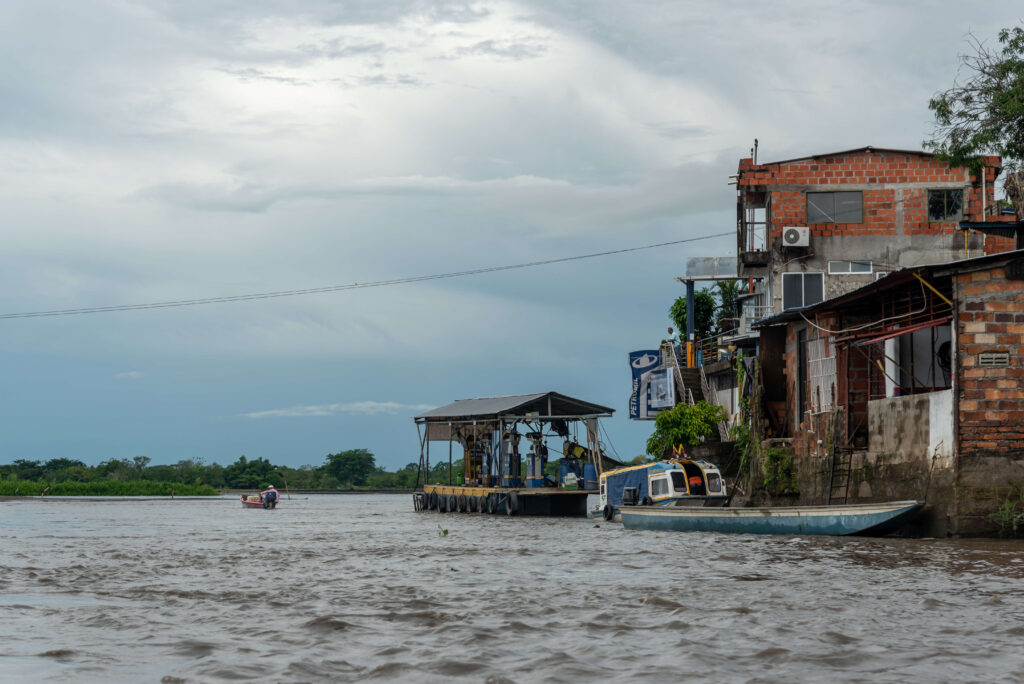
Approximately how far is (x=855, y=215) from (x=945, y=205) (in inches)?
116

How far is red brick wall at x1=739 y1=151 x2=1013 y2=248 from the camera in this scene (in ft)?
112

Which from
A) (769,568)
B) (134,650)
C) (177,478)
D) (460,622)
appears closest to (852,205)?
(769,568)

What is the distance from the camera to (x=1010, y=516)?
58.2ft

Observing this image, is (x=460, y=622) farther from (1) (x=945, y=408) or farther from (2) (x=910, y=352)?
(2) (x=910, y=352)

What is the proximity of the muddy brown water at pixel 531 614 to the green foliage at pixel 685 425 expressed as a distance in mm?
14391

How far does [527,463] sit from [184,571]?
24946 millimetres

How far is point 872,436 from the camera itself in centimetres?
2156

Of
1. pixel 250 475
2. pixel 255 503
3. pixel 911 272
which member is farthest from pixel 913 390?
pixel 250 475

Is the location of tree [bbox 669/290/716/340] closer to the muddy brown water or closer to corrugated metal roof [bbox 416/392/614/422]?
corrugated metal roof [bbox 416/392/614/422]

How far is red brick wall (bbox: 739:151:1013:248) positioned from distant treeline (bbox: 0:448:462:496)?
39.5 m

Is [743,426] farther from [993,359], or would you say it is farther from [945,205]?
[993,359]

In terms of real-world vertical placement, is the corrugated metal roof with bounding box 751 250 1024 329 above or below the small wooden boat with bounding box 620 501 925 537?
above

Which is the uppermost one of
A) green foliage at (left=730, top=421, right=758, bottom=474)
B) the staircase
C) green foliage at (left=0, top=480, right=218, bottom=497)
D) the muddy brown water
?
green foliage at (left=730, top=421, right=758, bottom=474)

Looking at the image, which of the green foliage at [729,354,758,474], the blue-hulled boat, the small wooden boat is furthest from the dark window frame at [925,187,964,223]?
the small wooden boat
